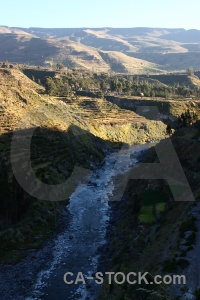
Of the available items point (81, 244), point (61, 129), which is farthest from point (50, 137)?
point (81, 244)

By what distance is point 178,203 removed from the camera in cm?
5066

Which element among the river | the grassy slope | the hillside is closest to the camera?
the grassy slope

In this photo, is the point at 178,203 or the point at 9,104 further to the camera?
the point at 9,104

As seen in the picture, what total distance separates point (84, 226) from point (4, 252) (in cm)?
1361

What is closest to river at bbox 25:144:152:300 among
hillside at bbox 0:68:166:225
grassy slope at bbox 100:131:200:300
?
grassy slope at bbox 100:131:200:300

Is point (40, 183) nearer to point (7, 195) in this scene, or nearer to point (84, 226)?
point (7, 195)

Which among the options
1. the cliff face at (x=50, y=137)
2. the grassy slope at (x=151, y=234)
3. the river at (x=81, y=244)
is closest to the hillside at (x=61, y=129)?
the cliff face at (x=50, y=137)

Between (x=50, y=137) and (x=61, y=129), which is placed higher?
(x=61, y=129)

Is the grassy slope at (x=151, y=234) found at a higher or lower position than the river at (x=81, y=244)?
higher

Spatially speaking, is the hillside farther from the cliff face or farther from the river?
the river

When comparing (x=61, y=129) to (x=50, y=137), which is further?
(x=61, y=129)

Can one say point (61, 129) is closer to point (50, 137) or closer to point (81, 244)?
point (50, 137)

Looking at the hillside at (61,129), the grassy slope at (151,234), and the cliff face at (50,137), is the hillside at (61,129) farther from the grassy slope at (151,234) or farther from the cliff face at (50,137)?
the grassy slope at (151,234)

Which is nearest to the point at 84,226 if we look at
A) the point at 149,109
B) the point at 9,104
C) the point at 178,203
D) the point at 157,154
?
the point at 178,203
